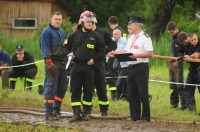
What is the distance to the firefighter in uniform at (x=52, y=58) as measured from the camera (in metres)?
13.4

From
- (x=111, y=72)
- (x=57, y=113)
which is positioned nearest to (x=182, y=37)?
(x=57, y=113)

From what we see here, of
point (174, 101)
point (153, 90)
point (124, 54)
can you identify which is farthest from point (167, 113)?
point (153, 90)

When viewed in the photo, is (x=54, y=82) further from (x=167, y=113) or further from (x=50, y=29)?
(x=167, y=113)

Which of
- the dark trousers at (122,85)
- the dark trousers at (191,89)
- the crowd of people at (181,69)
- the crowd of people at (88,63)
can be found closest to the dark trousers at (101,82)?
the crowd of people at (88,63)

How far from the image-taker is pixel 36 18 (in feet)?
154

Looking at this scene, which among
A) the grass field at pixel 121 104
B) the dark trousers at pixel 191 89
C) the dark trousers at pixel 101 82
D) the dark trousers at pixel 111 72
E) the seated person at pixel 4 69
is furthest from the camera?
the seated person at pixel 4 69

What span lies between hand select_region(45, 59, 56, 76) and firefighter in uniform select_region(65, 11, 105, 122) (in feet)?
1.26

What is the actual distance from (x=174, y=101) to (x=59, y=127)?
4.42 meters

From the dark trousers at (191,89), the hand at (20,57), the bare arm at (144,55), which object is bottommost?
the dark trousers at (191,89)

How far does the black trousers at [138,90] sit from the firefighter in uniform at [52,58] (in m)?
1.50

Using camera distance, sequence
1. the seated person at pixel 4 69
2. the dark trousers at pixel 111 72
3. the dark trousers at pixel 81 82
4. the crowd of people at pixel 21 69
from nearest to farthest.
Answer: the dark trousers at pixel 81 82 → the dark trousers at pixel 111 72 → the seated person at pixel 4 69 → the crowd of people at pixel 21 69

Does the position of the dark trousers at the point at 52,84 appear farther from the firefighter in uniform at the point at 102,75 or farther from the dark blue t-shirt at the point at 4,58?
the dark blue t-shirt at the point at 4,58

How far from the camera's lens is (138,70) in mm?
13094

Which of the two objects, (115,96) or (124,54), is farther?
(115,96)
